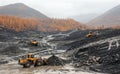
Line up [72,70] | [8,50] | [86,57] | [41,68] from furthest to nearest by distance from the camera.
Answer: [8,50]
[86,57]
[41,68]
[72,70]

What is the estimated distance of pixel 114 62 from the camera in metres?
35.6

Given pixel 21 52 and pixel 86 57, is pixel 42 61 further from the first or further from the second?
pixel 21 52

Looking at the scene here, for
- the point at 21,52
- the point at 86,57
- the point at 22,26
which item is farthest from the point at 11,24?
the point at 86,57

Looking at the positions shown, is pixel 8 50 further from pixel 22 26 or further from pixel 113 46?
pixel 22 26

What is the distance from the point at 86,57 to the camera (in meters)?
43.5

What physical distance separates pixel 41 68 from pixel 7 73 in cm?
489

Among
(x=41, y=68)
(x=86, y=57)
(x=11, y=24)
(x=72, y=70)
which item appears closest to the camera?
(x=72, y=70)

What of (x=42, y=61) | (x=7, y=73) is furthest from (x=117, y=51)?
(x=7, y=73)

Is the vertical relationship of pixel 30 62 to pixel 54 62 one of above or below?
above

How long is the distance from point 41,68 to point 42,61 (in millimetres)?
2416

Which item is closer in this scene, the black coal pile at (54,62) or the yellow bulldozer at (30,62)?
the yellow bulldozer at (30,62)

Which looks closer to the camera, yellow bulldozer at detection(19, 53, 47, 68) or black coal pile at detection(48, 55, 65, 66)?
yellow bulldozer at detection(19, 53, 47, 68)

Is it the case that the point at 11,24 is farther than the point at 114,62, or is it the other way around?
the point at 11,24

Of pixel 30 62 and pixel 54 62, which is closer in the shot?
pixel 30 62
